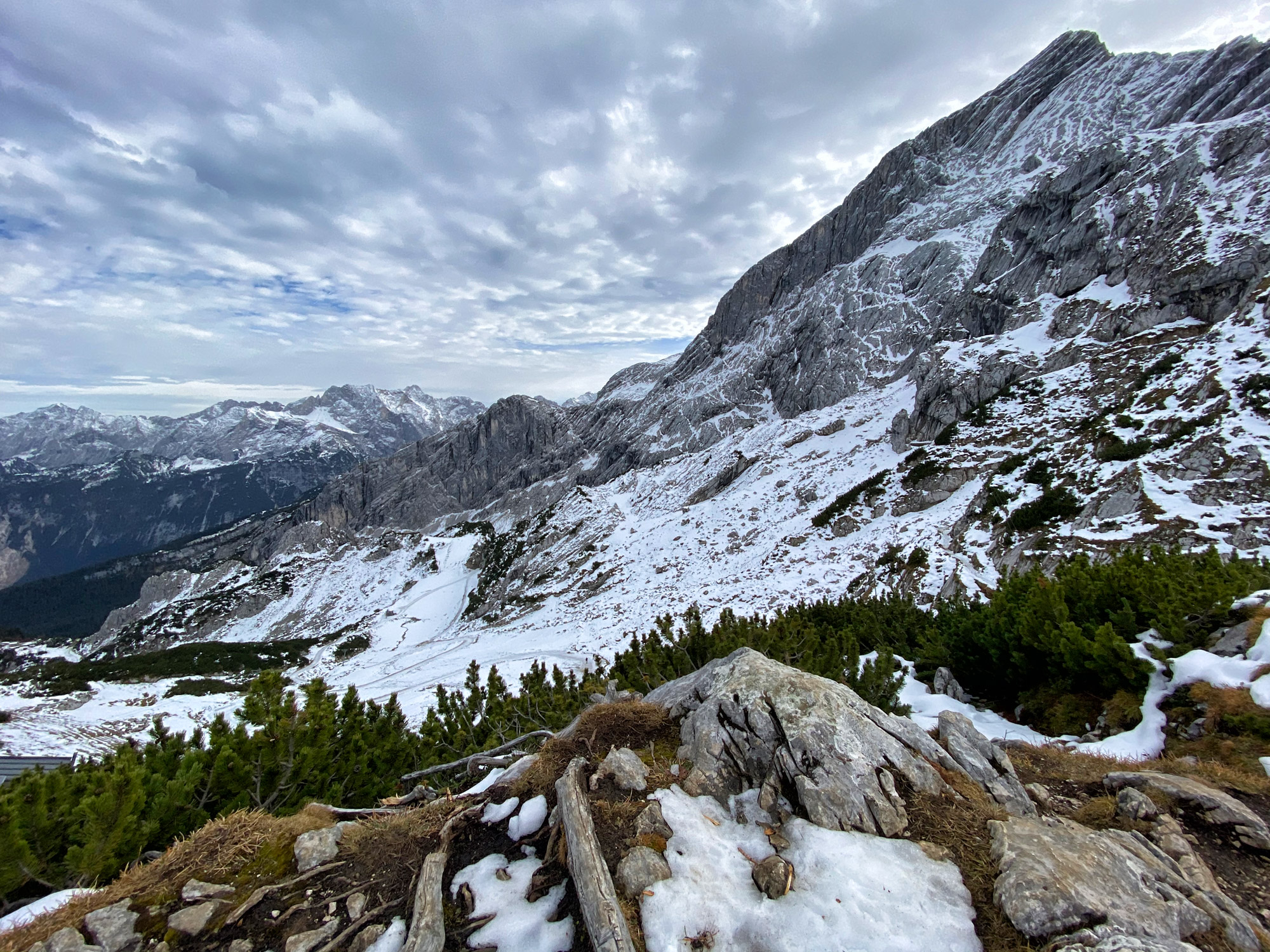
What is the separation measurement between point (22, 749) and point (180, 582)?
171008 mm

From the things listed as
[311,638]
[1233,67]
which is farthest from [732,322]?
[311,638]

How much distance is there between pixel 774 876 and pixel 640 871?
3.82 ft

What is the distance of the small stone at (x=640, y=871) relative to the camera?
4359 mm

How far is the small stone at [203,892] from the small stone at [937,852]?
6276mm

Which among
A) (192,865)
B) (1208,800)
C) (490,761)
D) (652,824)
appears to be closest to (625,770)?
(652,824)

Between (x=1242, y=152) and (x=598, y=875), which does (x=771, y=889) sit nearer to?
(x=598, y=875)

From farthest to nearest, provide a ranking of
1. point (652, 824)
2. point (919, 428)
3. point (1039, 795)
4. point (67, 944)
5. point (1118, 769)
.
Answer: point (919, 428)
point (1118, 769)
point (1039, 795)
point (652, 824)
point (67, 944)

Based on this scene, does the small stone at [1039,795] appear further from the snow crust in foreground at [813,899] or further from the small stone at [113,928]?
the small stone at [113,928]

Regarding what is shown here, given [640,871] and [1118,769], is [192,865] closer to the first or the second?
[640,871]

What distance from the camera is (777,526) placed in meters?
48.3

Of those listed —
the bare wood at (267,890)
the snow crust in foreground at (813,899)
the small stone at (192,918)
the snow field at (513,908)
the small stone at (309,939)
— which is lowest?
the snow crust in foreground at (813,899)

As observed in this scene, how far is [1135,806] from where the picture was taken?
5273 millimetres

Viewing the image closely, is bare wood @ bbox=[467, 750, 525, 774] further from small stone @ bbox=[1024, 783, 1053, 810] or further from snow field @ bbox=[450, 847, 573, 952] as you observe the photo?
small stone @ bbox=[1024, 783, 1053, 810]

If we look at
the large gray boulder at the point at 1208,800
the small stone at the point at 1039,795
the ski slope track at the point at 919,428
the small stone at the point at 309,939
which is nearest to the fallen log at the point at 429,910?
the small stone at the point at 309,939
